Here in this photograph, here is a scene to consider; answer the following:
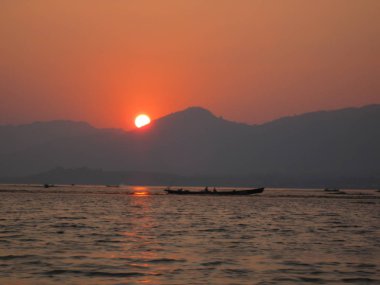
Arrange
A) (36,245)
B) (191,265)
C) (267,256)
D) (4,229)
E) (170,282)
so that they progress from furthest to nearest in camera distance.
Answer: (4,229) → (36,245) → (267,256) → (191,265) → (170,282)

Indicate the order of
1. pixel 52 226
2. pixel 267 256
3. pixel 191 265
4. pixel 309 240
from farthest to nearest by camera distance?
pixel 52 226 → pixel 309 240 → pixel 267 256 → pixel 191 265

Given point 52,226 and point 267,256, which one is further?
point 52,226

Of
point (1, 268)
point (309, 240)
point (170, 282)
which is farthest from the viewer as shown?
point (309, 240)

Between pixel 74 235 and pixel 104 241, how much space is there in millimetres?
5478

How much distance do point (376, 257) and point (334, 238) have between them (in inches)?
553

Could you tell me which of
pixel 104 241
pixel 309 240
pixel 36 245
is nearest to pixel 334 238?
pixel 309 240

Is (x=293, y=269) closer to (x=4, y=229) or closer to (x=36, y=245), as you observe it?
A: (x=36, y=245)

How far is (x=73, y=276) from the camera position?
111ft

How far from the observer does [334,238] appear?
5772cm

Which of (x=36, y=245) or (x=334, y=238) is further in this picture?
(x=334, y=238)

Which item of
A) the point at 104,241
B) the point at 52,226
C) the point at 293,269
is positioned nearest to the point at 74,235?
the point at 104,241

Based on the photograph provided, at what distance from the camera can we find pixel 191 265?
38.2 metres

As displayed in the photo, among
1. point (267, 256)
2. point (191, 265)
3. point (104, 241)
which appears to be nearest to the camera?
point (191, 265)

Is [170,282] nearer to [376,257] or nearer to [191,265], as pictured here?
[191,265]
